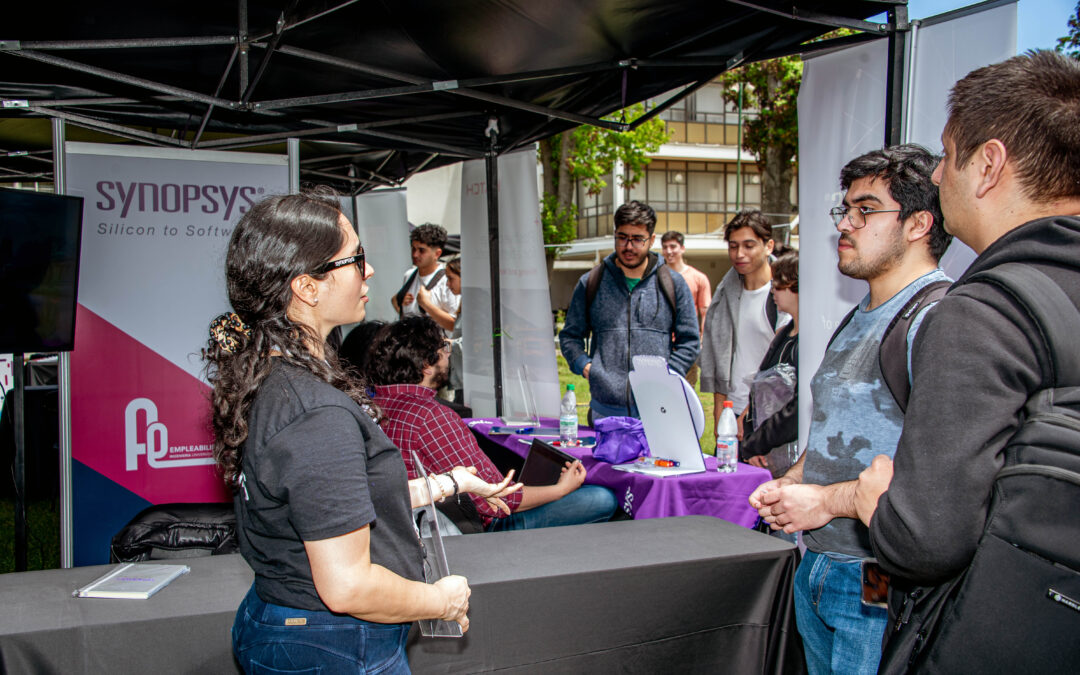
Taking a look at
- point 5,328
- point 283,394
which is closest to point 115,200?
point 5,328

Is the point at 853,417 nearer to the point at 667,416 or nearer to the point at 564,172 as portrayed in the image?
the point at 667,416

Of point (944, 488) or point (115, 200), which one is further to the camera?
point (115, 200)

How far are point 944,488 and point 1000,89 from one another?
524mm

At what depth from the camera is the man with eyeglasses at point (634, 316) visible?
4141 mm

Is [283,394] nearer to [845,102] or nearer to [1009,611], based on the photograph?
[1009,611]

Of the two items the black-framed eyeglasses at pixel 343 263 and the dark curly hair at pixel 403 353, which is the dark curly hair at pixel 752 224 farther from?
the black-framed eyeglasses at pixel 343 263

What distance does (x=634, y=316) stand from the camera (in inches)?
164

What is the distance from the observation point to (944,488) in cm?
89

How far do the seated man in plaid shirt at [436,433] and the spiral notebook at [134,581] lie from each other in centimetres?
86

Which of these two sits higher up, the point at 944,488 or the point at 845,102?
the point at 845,102

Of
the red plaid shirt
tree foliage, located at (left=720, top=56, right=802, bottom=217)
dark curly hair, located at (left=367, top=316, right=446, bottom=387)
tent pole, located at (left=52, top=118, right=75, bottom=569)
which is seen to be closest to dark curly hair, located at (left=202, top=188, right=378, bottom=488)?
the red plaid shirt

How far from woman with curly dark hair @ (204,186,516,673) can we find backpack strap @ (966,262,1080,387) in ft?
2.90

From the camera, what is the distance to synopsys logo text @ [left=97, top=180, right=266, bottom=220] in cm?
399

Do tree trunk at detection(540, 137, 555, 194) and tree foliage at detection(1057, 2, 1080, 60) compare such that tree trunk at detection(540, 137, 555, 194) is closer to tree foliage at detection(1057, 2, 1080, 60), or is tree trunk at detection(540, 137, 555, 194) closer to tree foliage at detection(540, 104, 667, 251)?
tree foliage at detection(540, 104, 667, 251)
